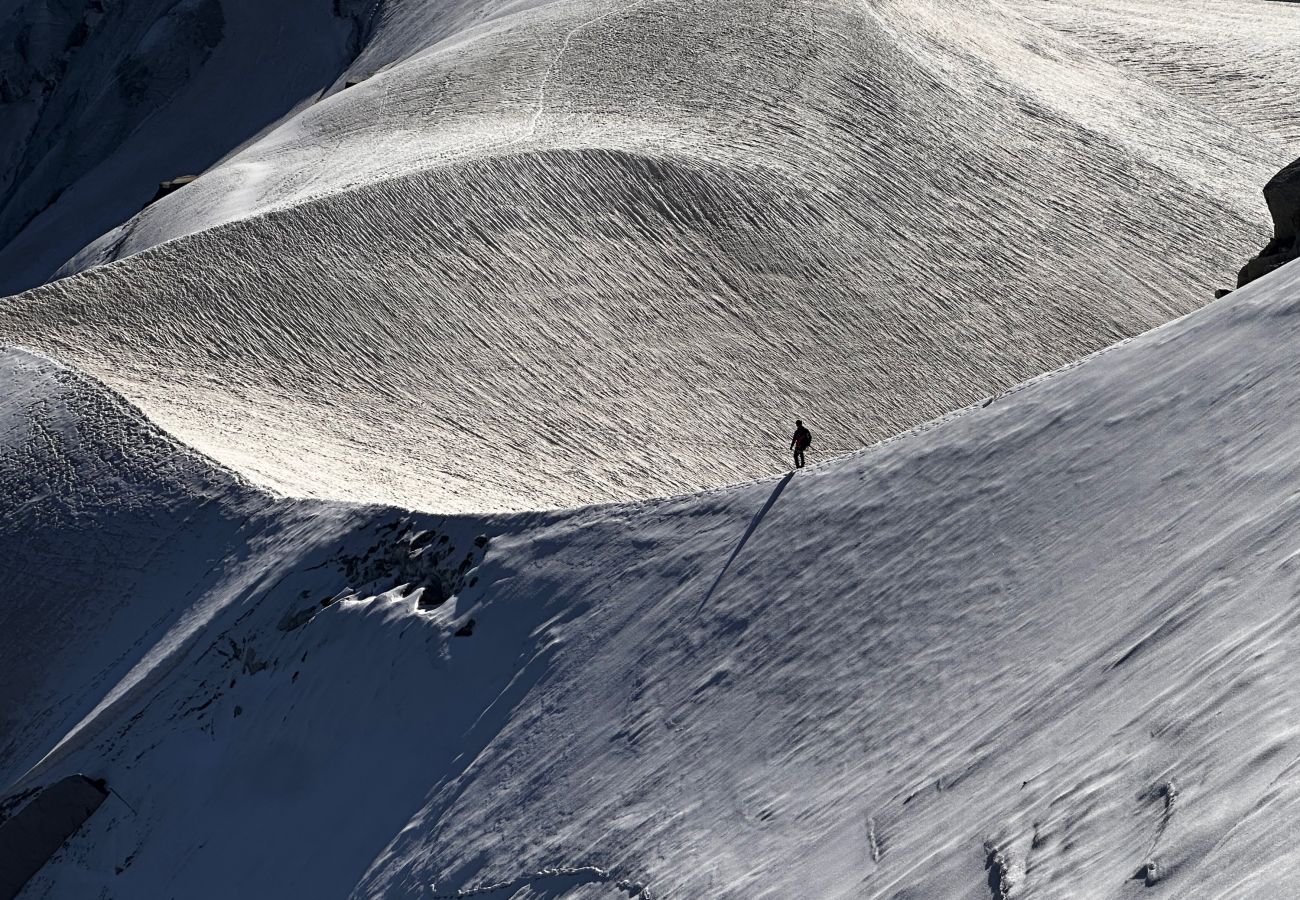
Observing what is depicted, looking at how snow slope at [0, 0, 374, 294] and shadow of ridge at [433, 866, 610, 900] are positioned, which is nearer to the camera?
shadow of ridge at [433, 866, 610, 900]

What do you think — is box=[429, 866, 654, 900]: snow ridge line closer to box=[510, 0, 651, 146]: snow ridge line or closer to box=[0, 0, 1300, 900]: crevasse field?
box=[0, 0, 1300, 900]: crevasse field

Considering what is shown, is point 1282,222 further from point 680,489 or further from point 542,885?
point 542,885

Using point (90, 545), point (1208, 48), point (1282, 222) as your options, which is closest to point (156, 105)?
point (1208, 48)

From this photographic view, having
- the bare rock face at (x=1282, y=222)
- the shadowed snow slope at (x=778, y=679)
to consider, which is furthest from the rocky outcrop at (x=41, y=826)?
the bare rock face at (x=1282, y=222)

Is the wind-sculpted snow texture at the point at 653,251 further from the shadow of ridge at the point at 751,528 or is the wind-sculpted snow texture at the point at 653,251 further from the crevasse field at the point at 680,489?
the shadow of ridge at the point at 751,528

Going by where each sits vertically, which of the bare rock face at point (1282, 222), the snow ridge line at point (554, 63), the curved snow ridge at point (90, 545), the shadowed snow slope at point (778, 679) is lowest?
the bare rock face at point (1282, 222)

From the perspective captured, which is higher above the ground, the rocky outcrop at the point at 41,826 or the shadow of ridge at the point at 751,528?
the rocky outcrop at the point at 41,826

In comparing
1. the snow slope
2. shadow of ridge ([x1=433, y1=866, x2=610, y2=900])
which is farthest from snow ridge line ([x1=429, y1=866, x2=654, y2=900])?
the snow slope
